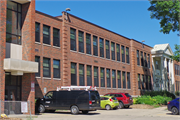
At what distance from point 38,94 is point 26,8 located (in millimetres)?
8394

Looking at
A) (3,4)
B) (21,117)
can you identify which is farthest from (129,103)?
(3,4)

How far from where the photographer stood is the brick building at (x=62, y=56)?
20.7 meters

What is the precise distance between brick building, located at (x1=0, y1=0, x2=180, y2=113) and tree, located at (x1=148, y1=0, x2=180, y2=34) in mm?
8114

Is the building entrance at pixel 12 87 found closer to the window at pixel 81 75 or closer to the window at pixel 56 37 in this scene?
the window at pixel 56 37

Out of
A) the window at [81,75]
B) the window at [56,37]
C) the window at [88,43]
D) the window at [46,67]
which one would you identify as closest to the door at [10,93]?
the window at [46,67]

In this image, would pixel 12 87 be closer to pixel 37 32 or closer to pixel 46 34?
pixel 37 32

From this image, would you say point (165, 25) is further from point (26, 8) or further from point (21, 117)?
point (21, 117)

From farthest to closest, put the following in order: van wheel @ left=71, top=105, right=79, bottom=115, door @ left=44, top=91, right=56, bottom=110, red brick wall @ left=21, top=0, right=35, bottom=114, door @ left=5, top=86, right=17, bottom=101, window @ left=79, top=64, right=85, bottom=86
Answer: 1. window @ left=79, top=64, right=85, bottom=86
2. door @ left=44, top=91, right=56, bottom=110
3. red brick wall @ left=21, top=0, right=35, bottom=114
4. van wheel @ left=71, top=105, right=79, bottom=115
5. door @ left=5, top=86, right=17, bottom=101

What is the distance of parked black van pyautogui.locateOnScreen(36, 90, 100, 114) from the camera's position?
2061cm

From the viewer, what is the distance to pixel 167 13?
99.1 feet

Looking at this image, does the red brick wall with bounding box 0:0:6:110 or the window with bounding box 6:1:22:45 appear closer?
the red brick wall with bounding box 0:0:6:110

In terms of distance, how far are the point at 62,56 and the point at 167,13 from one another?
43.0 feet

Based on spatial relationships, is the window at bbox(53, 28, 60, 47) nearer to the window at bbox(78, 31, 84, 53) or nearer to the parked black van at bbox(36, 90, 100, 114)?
the window at bbox(78, 31, 84, 53)

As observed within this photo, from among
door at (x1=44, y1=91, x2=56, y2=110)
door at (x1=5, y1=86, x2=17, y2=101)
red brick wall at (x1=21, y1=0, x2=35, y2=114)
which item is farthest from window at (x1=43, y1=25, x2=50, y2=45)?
door at (x1=5, y1=86, x2=17, y2=101)
